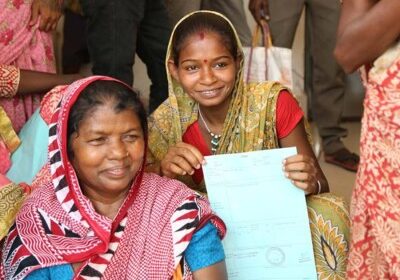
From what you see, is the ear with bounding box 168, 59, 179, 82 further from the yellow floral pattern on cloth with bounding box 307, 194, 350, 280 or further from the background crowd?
the yellow floral pattern on cloth with bounding box 307, 194, 350, 280

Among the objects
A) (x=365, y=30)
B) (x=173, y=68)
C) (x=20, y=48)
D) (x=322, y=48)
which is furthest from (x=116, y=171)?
(x=322, y=48)

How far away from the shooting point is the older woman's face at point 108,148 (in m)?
1.60

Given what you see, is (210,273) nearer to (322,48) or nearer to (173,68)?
(173,68)

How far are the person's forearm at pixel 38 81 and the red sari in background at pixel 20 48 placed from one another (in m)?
0.07

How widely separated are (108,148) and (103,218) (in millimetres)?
178

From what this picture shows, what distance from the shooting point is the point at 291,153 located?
5.76ft

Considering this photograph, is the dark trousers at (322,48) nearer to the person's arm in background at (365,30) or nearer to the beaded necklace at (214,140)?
the beaded necklace at (214,140)

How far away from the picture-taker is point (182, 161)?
1.86 metres

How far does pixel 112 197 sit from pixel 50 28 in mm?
968

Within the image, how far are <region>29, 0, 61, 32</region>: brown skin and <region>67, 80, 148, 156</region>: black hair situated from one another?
2.69ft

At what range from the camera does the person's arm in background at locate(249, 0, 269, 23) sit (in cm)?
321

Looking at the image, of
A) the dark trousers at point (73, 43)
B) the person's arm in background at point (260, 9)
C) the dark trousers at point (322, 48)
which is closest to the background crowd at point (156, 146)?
the person's arm in background at point (260, 9)

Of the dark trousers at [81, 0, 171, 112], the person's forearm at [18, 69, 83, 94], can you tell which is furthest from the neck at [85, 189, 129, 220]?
the dark trousers at [81, 0, 171, 112]

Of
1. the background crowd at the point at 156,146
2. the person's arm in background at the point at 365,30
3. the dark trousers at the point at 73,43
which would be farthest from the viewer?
the dark trousers at the point at 73,43
